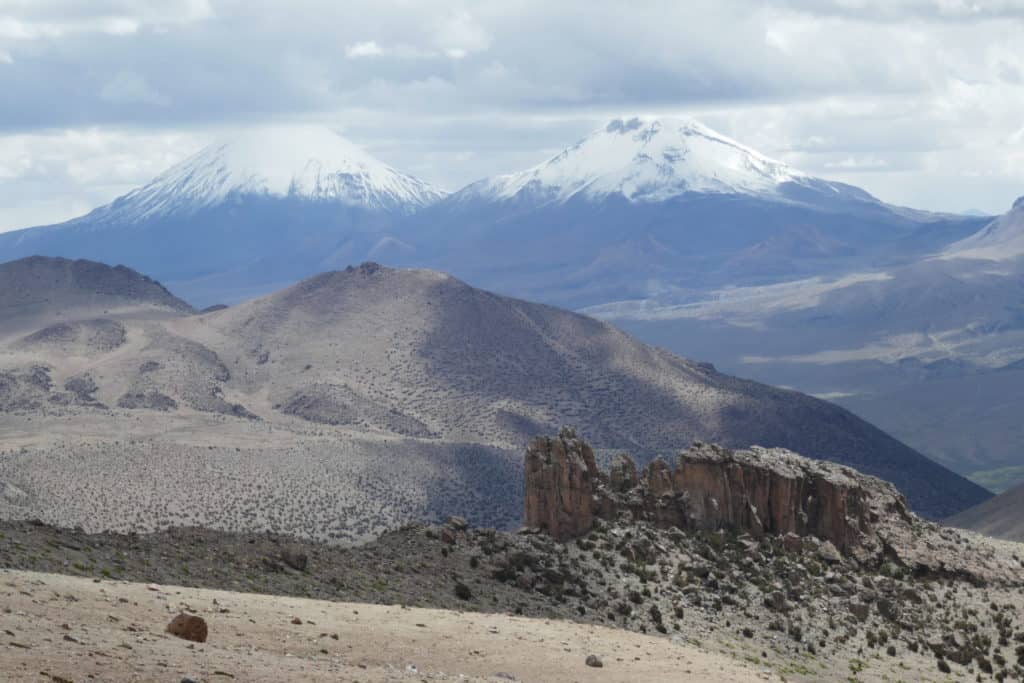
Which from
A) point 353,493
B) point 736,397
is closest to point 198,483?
point 353,493

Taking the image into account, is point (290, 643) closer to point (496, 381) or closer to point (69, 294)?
point (496, 381)

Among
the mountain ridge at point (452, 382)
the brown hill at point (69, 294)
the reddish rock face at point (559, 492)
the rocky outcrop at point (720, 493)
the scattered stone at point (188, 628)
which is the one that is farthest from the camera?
the brown hill at point (69, 294)

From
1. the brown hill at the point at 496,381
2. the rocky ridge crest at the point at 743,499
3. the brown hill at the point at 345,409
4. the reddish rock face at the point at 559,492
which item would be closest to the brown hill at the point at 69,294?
the brown hill at the point at 345,409

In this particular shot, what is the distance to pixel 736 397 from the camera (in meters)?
143

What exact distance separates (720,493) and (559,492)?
6551mm

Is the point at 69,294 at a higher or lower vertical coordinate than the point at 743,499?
higher

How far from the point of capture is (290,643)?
3119cm

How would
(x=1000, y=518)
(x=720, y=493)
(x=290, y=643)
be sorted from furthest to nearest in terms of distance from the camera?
1. (x=1000, y=518)
2. (x=720, y=493)
3. (x=290, y=643)

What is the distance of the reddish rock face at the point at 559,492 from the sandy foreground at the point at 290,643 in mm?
8822

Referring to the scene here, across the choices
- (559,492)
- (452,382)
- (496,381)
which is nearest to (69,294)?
(452,382)

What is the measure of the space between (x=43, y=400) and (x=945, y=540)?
3560 inches

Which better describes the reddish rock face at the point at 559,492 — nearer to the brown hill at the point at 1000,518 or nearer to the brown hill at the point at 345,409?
the brown hill at the point at 345,409

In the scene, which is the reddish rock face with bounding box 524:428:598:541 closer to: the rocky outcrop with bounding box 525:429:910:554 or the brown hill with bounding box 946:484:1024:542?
the rocky outcrop with bounding box 525:429:910:554

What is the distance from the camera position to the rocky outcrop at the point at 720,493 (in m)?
50.7
